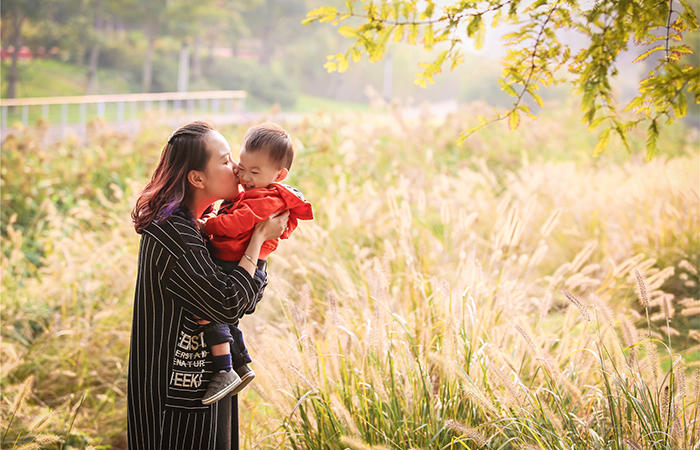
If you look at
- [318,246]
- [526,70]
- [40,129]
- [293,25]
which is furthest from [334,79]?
[526,70]

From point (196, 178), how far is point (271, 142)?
0.26m

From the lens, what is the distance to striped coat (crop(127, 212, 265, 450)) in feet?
6.03

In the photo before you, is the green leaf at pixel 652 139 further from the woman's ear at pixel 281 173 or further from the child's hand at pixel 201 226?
the child's hand at pixel 201 226

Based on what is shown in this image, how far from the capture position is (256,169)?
6.53 feet

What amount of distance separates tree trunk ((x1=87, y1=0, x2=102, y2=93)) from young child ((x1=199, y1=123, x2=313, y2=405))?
1376 cm

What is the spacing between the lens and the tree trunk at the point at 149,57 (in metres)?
17.2

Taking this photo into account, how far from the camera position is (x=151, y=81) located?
1809 cm

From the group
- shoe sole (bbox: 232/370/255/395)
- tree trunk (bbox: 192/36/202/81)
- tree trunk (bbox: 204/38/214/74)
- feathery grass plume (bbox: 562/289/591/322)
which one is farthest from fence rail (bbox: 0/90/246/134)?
feathery grass plume (bbox: 562/289/591/322)

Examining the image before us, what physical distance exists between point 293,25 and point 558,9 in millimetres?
22927

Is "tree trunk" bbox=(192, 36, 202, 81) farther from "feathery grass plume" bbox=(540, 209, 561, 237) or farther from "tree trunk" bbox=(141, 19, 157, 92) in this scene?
"feathery grass plume" bbox=(540, 209, 561, 237)

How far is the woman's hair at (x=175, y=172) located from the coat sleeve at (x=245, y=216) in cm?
15

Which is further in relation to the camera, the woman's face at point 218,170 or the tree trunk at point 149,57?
the tree trunk at point 149,57

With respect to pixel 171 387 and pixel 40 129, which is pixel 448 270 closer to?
pixel 171 387

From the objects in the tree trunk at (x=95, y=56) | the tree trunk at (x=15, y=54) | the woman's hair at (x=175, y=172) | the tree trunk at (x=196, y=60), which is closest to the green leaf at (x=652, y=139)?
the woman's hair at (x=175, y=172)
